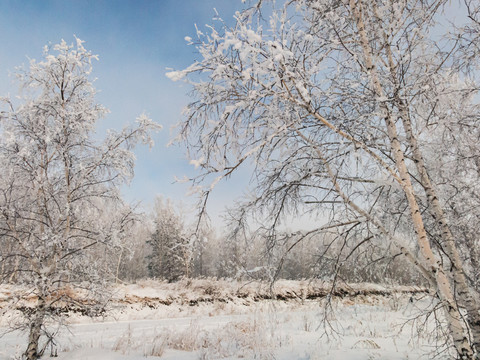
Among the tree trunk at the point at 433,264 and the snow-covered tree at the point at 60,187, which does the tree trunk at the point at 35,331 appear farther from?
the tree trunk at the point at 433,264

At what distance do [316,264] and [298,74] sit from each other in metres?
2.22

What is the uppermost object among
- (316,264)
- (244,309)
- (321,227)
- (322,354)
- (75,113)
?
(75,113)

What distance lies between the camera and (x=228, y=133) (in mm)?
2887

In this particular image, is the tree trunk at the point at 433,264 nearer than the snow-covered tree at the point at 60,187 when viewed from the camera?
Yes

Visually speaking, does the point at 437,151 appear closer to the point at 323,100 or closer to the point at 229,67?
the point at 323,100

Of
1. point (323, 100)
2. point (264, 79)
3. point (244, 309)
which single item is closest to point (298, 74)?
point (264, 79)

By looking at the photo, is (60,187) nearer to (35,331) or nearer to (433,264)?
(35,331)

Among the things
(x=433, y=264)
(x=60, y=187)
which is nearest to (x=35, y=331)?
(x=60, y=187)

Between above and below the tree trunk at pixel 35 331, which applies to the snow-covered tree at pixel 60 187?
above

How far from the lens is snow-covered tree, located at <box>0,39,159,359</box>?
5223mm

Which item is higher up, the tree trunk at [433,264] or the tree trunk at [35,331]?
the tree trunk at [433,264]

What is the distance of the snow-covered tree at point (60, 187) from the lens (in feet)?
17.1

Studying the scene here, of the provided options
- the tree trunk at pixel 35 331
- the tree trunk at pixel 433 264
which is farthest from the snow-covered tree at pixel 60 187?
the tree trunk at pixel 433 264

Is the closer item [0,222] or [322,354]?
[322,354]
